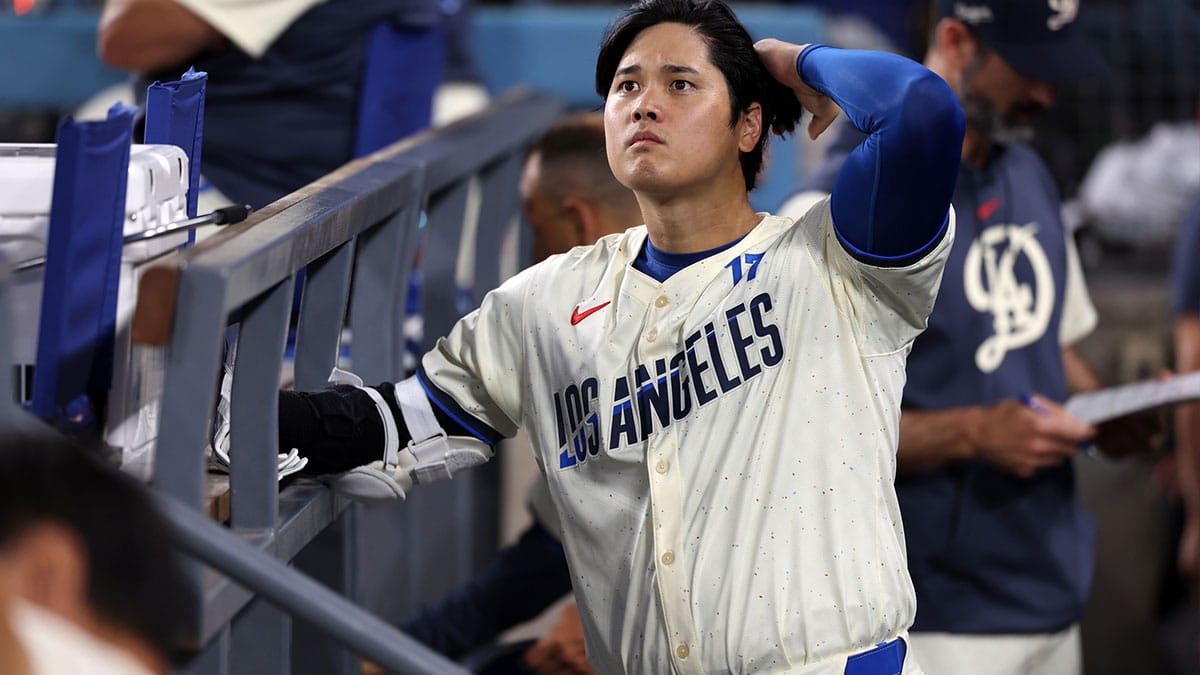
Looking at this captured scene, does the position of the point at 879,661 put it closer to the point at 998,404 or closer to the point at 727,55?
the point at 727,55

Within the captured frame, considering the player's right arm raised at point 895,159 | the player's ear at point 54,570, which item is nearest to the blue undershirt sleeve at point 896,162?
the player's right arm raised at point 895,159

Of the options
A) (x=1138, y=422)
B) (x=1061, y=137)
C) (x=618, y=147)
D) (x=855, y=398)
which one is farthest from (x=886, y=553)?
(x=1061, y=137)

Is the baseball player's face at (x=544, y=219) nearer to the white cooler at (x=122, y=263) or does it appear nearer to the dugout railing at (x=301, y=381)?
the dugout railing at (x=301, y=381)

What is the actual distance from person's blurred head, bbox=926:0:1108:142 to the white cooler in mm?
1587

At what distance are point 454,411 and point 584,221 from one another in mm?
850

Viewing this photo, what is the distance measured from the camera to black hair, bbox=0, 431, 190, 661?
104 cm

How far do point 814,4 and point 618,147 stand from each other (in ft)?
16.7

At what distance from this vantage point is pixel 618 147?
170 centimetres

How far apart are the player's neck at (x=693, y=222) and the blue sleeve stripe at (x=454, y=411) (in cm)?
31

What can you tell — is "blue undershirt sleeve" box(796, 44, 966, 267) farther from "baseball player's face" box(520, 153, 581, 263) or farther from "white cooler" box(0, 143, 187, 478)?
"baseball player's face" box(520, 153, 581, 263)

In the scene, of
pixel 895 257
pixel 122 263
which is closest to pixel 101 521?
pixel 122 263

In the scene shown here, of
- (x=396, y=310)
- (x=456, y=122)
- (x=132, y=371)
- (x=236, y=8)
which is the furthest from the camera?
(x=456, y=122)

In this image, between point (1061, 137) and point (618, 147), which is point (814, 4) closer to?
point (1061, 137)

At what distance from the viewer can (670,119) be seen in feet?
5.55
